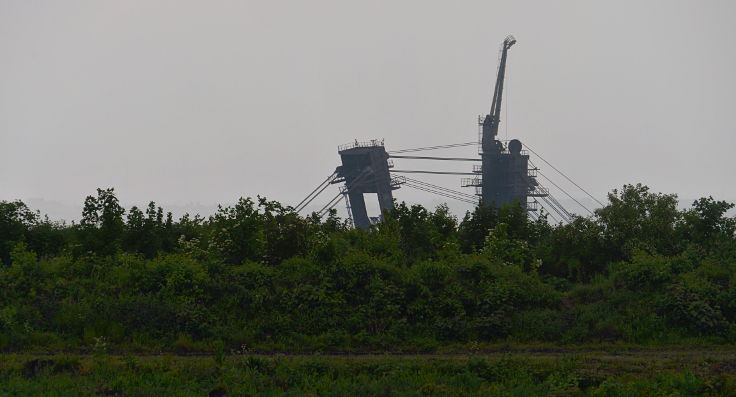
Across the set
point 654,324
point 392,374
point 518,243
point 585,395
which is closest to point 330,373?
point 392,374

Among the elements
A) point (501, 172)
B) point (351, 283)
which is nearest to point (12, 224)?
point (351, 283)

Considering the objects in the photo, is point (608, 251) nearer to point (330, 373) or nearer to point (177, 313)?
point (330, 373)

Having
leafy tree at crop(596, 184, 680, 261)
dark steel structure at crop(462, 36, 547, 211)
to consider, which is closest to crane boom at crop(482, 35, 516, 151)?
dark steel structure at crop(462, 36, 547, 211)

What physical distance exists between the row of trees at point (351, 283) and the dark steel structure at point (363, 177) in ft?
101

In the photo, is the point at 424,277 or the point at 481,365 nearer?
the point at 481,365

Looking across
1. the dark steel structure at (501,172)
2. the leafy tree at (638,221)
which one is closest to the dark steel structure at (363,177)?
the dark steel structure at (501,172)

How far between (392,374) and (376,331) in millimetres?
3689

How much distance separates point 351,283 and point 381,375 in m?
5.04

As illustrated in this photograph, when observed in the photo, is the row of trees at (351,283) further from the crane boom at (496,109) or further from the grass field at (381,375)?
the crane boom at (496,109)

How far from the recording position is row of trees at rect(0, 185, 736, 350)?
1781 cm

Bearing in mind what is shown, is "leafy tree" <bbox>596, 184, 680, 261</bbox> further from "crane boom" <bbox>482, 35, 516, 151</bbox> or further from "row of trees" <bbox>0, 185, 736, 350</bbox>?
"crane boom" <bbox>482, 35, 516, 151</bbox>

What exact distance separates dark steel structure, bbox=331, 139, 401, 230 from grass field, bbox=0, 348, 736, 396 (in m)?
39.5

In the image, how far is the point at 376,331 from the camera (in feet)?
59.1

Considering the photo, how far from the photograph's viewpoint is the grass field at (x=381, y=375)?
43.5ft
